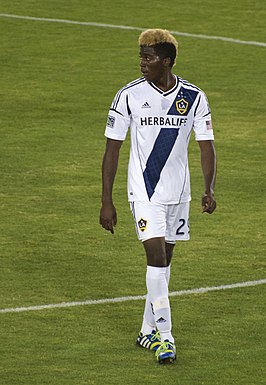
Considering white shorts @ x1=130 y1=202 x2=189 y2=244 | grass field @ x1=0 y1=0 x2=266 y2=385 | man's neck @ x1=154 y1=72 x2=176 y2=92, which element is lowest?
grass field @ x1=0 y1=0 x2=266 y2=385

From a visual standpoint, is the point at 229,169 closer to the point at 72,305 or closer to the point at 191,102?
the point at 72,305

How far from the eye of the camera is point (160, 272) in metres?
11.4

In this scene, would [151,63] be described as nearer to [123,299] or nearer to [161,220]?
[161,220]

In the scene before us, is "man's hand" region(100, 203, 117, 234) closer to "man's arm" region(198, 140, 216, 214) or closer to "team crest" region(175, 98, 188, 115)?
"man's arm" region(198, 140, 216, 214)

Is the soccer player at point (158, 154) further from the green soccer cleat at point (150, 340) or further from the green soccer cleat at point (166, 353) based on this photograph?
the green soccer cleat at point (150, 340)

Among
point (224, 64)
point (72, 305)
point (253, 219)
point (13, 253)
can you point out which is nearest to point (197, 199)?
point (253, 219)

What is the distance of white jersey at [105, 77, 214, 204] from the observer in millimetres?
11414

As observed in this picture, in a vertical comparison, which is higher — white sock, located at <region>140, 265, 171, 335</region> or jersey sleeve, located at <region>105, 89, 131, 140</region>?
jersey sleeve, located at <region>105, 89, 131, 140</region>

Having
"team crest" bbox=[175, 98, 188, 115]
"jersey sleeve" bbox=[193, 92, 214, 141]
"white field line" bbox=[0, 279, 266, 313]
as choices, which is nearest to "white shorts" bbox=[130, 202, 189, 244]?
"jersey sleeve" bbox=[193, 92, 214, 141]

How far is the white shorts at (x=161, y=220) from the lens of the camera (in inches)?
449

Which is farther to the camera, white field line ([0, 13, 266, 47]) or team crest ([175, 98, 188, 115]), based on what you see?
white field line ([0, 13, 266, 47])

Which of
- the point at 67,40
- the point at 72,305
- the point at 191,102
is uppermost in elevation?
the point at 191,102

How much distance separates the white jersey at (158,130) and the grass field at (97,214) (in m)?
1.27

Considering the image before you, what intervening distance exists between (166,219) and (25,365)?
1522 mm
